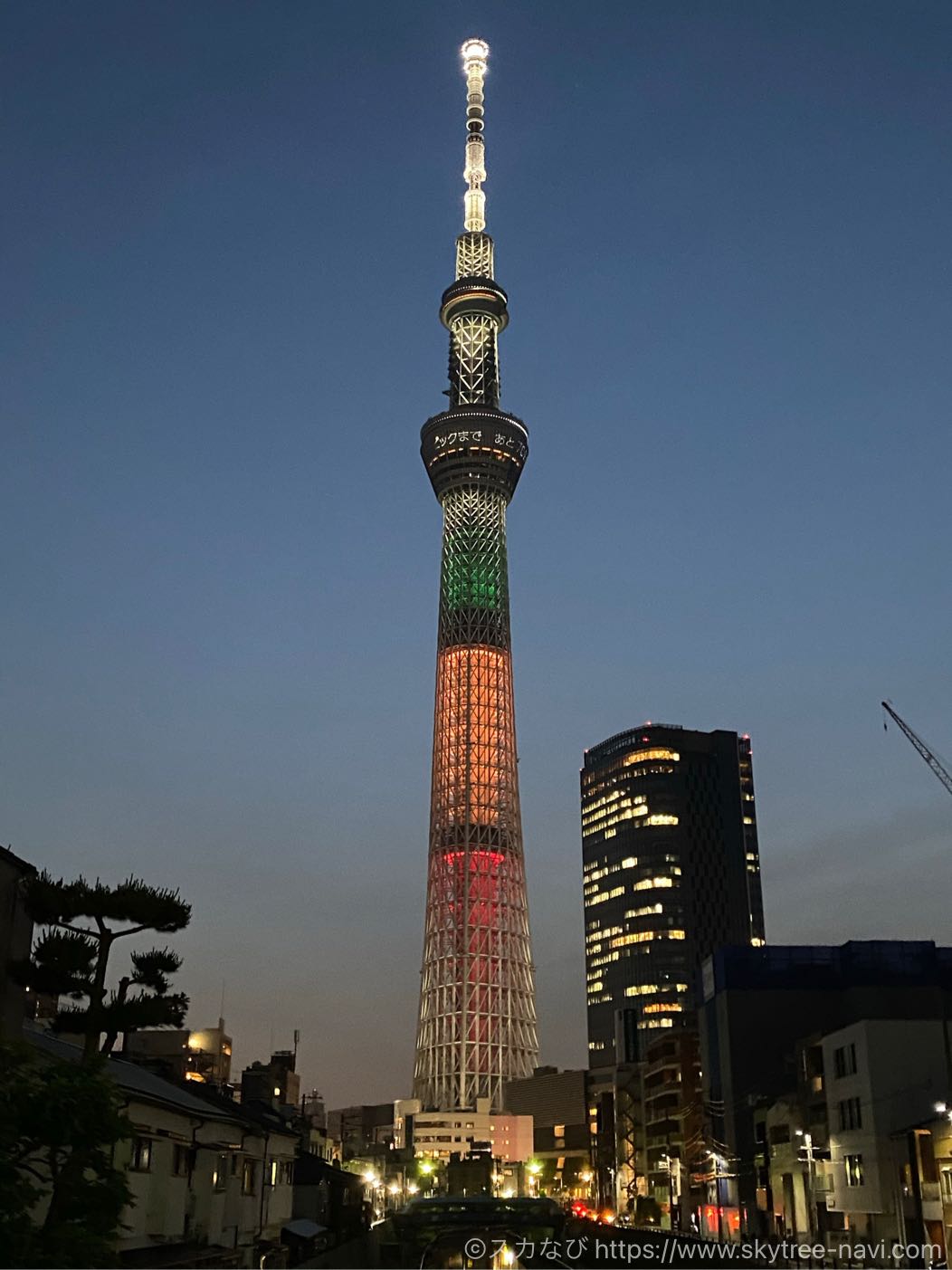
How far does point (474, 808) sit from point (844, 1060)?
105m

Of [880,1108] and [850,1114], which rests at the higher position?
[880,1108]

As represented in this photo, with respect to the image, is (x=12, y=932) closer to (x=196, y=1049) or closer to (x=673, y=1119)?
(x=673, y=1119)

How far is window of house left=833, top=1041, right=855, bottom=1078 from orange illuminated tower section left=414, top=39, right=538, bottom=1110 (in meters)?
98.9

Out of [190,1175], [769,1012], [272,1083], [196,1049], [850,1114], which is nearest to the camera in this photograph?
[190,1175]

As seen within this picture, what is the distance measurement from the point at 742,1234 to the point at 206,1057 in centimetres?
8583

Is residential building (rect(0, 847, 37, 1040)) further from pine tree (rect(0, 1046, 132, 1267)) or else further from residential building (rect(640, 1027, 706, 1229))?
residential building (rect(640, 1027, 706, 1229))

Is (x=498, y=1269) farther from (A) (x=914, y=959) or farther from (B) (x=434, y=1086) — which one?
(B) (x=434, y=1086)

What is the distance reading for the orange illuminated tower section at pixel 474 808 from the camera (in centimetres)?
17788

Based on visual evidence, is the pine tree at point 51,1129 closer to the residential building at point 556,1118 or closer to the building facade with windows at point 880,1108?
the building facade with windows at point 880,1108

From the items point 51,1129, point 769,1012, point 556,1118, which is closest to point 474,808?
point 556,1118

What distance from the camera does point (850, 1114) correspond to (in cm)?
7812

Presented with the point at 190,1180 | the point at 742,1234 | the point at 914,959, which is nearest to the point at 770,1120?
the point at 742,1234

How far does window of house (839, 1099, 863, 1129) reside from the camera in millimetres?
76438

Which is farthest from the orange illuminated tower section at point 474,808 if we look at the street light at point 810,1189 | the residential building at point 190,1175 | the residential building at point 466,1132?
the residential building at point 190,1175
